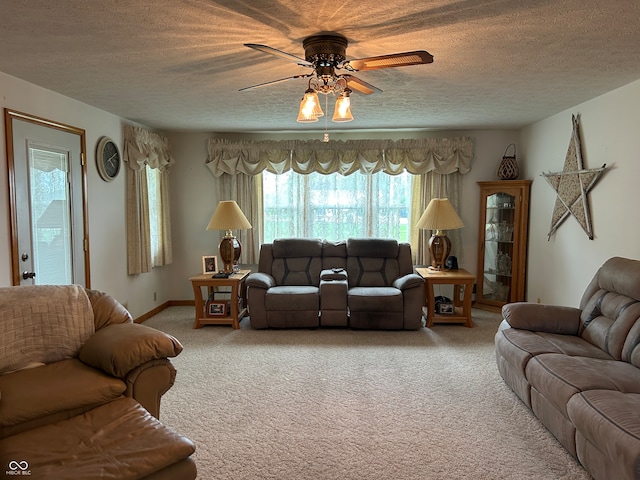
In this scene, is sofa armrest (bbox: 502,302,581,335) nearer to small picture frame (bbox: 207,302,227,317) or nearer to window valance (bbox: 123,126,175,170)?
small picture frame (bbox: 207,302,227,317)

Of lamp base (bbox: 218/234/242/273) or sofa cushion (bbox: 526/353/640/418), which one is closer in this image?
sofa cushion (bbox: 526/353/640/418)

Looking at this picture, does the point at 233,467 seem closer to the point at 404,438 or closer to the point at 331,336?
the point at 404,438

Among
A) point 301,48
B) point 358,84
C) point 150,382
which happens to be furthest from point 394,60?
point 150,382

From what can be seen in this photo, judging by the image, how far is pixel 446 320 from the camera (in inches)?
191

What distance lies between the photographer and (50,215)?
354 cm

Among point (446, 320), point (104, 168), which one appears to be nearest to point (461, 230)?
point (446, 320)

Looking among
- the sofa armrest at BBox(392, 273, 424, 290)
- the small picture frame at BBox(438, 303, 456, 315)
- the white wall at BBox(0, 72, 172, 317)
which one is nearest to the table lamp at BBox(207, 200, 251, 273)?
the white wall at BBox(0, 72, 172, 317)

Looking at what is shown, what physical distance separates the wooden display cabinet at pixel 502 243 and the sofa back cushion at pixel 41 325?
4.63 metres

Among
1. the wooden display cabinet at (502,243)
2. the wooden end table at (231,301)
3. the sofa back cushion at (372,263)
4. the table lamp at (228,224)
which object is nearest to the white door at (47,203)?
the wooden end table at (231,301)

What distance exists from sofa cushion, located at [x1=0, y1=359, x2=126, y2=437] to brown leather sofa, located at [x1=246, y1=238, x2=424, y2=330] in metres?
2.55

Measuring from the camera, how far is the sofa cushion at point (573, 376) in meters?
2.23

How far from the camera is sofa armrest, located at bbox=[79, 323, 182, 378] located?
2137mm

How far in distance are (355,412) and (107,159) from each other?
348cm

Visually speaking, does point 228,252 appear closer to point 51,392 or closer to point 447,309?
point 447,309
